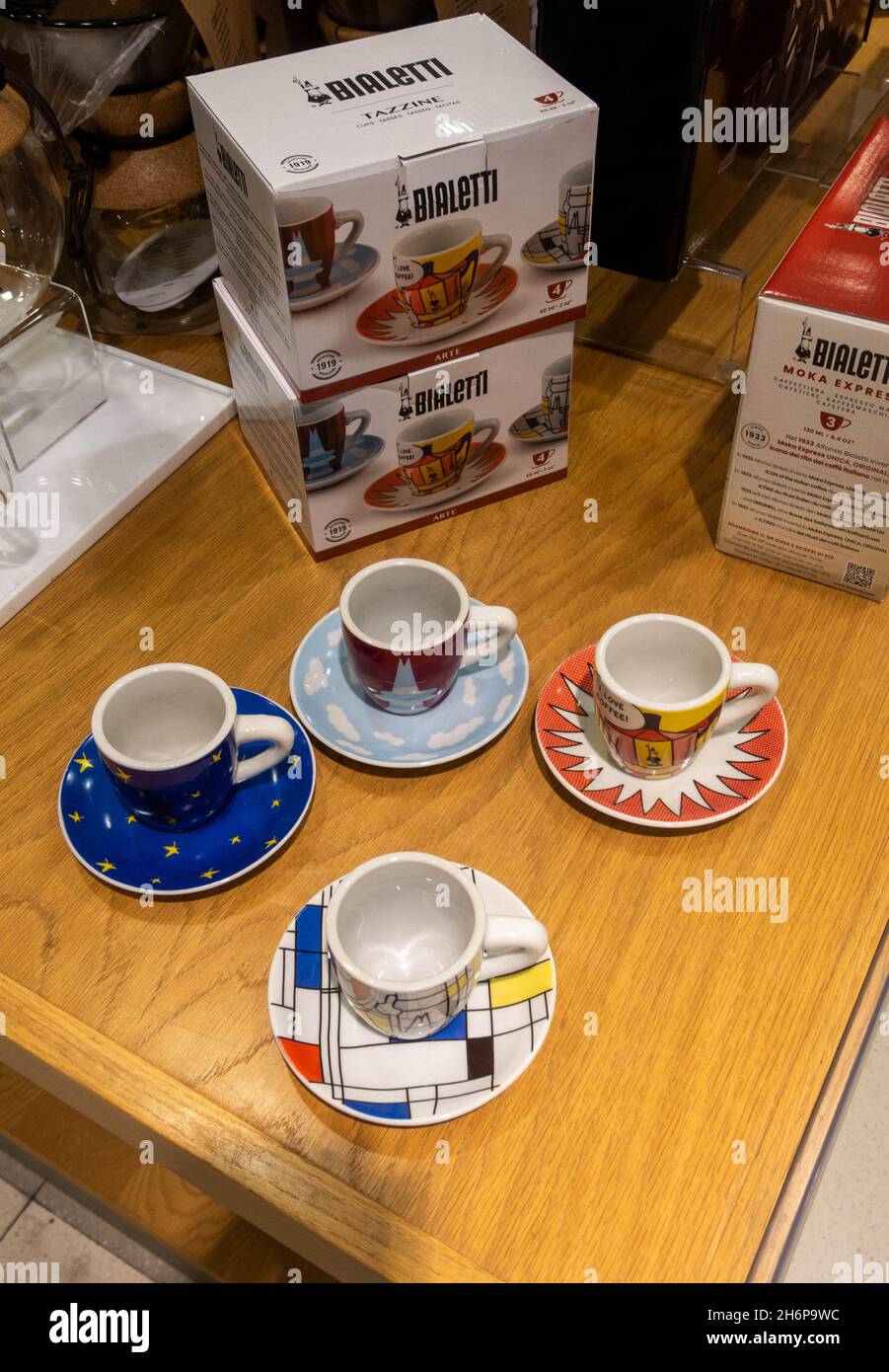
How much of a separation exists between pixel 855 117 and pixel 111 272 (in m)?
0.70

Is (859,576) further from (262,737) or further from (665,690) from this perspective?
(262,737)

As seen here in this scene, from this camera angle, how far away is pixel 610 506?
0.88m

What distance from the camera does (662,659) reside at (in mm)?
715

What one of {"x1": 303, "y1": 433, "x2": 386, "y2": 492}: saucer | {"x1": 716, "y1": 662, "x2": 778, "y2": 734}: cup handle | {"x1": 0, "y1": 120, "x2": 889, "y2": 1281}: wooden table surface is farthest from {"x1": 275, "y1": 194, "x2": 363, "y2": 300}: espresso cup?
{"x1": 716, "y1": 662, "x2": 778, "y2": 734}: cup handle

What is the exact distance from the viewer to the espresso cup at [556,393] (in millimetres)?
824

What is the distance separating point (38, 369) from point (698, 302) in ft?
1.76

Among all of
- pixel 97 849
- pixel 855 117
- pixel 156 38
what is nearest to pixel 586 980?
pixel 97 849

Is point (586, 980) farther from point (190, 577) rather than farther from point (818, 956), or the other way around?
point (190, 577)
